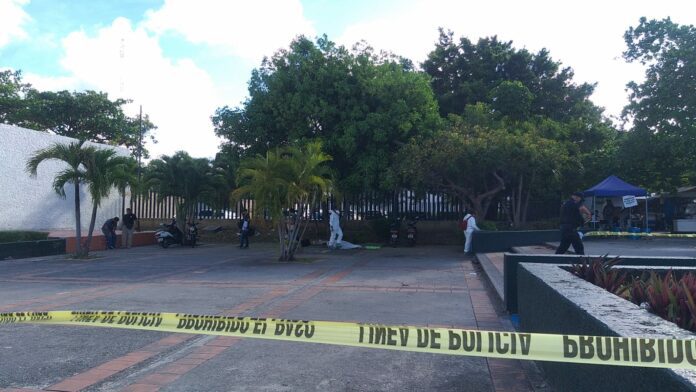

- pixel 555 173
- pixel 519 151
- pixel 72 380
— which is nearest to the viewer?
pixel 72 380

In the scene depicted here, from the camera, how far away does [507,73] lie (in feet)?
98.9

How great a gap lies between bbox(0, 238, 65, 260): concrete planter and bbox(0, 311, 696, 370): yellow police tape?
43.6ft

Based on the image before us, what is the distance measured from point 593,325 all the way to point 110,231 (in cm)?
2037

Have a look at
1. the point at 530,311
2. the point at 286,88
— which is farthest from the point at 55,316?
the point at 286,88

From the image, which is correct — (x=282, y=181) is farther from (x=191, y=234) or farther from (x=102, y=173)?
(x=191, y=234)

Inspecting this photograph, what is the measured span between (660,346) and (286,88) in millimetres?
20005

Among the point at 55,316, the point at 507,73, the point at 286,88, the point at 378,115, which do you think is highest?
the point at 507,73

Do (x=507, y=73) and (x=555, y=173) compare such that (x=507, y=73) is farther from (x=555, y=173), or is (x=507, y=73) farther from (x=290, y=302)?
(x=290, y=302)

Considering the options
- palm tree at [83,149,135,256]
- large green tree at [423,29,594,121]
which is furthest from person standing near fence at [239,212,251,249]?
large green tree at [423,29,594,121]

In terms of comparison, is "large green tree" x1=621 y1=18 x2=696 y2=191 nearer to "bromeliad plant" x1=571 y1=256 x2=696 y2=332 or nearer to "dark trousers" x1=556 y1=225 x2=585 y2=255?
"dark trousers" x1=556 y1=225 x2=585 y2=255

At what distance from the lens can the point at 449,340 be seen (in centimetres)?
348

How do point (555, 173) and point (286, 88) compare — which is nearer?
point (555, 173)

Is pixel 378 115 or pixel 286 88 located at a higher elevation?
pixel 286 88

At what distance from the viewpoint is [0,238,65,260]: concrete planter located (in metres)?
16.4
